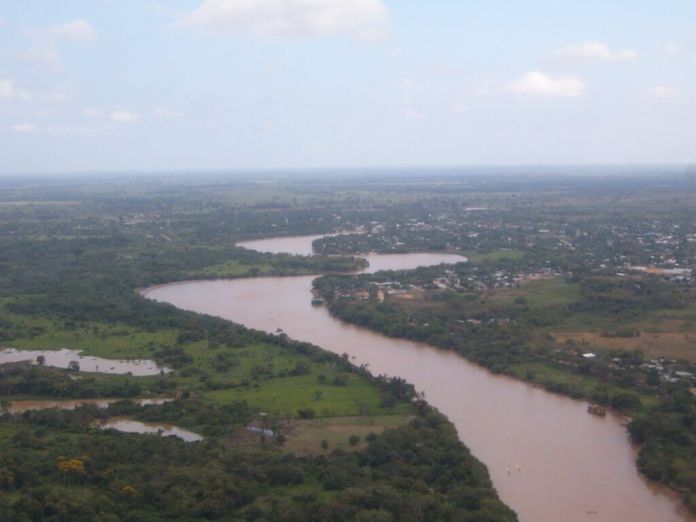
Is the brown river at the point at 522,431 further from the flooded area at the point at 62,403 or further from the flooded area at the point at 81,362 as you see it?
the flooded area at the point at 62,403

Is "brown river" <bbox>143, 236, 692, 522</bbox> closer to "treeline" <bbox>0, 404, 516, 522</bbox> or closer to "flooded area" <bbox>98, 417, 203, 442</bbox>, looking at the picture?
"treeline" <bbox>0, 404, 516, 522</bbox>

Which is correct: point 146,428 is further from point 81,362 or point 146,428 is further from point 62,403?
point 81,362

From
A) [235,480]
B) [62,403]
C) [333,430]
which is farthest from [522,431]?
[62,403]

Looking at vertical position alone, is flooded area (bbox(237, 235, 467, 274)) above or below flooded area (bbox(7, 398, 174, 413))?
above

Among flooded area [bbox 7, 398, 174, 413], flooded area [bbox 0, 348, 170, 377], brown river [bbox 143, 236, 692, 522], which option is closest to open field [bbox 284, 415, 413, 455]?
brown river [bbox 143, 236, 692, 522]

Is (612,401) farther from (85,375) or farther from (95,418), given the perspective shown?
(85,375)
